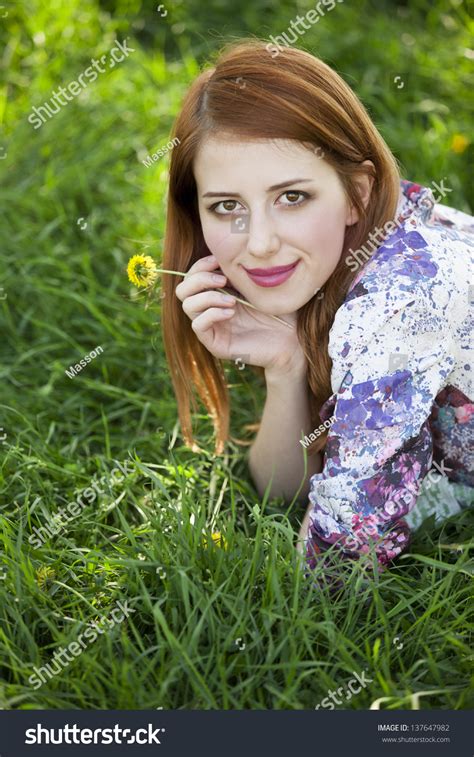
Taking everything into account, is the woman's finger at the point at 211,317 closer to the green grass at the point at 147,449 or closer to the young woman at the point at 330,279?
the young woman at the point at 330,279

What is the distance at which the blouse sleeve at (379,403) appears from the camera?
1964 millimetres

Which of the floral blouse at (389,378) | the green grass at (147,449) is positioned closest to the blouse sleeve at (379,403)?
the floral blouse at (389,378)

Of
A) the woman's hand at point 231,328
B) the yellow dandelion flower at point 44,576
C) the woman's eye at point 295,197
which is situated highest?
the woman's eye at point 295,197

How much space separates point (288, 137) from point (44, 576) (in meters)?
1.15

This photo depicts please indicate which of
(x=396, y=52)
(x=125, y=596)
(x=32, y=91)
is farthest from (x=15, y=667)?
(x=396, y=52)

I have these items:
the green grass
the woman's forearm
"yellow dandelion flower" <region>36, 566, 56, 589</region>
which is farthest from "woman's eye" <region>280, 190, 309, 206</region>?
"yellow dandelion flower" <region>36, 566, 56, 589</region>

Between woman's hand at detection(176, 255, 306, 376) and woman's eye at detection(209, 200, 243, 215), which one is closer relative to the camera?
woman's eye at detection(209, 200, 243, 215)

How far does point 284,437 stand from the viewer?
2.40 metres

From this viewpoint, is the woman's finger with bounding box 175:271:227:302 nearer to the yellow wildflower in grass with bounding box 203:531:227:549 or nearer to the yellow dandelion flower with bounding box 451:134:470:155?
the yellow wildflower in grass with bounding box 203:531:227:549

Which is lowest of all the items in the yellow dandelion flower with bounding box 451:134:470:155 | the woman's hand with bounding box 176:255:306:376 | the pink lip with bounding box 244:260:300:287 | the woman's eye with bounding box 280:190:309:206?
the yellow dandelion flower with bounding box 451:134:470:155

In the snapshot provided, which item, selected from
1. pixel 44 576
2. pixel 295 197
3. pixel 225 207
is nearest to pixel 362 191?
pixel 295 197

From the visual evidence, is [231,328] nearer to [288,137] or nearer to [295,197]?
[295,197]

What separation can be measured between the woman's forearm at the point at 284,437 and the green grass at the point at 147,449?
63 mm

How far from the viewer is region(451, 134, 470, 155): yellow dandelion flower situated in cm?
366
